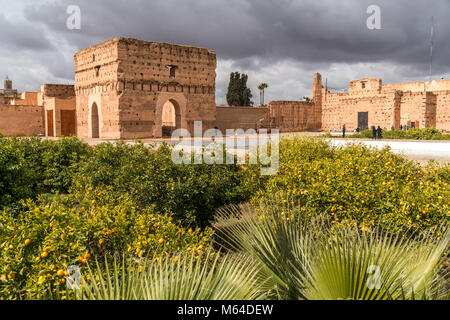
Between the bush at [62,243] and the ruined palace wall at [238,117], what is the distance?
77.1 ft

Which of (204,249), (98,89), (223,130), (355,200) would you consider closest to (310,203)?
(355,200)

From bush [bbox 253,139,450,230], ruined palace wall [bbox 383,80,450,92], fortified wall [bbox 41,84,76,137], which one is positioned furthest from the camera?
Answer: ruined palace wall [bbox 383,80,450,92]

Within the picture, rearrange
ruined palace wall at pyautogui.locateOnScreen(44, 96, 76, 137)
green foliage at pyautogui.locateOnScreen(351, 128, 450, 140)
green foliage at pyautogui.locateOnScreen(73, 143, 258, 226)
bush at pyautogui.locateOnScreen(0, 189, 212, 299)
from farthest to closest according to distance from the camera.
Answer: ruined palace wall at pyautogui.locateOnScreen(44, 96, 76, 137)
green foliage at pyautogui.locateOnScreen(351, 128, 450, 140)
green foliage at pyautogui.locateOnScreen(73, 143, 258, 226)
bush at pyautogui.locateOnScreen(0, 189, 212, 299)

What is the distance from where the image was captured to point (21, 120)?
2572 centimetres

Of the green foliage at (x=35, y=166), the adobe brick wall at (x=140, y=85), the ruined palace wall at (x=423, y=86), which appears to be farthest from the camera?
the ruined palace wall at (x=423, y=86)

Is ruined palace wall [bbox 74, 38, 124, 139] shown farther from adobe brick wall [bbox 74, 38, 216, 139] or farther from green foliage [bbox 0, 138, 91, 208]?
green foliage [bbox 0, 138, 91, 208]

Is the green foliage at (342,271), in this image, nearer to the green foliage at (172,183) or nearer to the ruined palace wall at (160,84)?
the green foliage at (172,183)

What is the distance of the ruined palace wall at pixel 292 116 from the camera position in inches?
1281

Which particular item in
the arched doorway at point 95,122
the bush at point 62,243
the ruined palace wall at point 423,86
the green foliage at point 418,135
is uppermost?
the ruined palace wall at point 423,86

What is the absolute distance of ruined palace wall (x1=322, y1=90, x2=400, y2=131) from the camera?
30875mm

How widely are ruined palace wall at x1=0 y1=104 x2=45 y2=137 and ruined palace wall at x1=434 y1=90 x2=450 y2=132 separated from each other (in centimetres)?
3330

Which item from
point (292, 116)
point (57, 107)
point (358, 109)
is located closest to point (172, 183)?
point (57, 107)

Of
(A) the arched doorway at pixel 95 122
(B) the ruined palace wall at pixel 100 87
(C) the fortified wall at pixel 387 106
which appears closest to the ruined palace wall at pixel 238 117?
(C) the fortified wall at pixel 387 106

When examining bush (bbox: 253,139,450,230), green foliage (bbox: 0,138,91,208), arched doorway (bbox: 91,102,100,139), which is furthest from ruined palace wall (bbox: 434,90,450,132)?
green foliage (bbox: 0,138,91,208)
